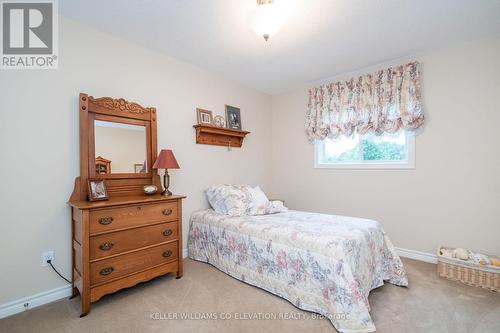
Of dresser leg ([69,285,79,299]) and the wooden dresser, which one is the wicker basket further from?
dresser leg ([69,285,79,299])

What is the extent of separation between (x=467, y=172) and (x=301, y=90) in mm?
2369

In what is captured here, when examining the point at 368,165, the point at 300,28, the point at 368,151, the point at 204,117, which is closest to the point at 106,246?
the point at 204,117

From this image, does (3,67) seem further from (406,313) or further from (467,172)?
(467,172)

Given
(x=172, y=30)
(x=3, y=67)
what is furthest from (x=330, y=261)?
(x=3, y=67)

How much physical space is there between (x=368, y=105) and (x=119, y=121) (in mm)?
2945

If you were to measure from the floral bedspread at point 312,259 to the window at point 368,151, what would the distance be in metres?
1.16

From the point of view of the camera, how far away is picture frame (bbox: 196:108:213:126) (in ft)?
9.98

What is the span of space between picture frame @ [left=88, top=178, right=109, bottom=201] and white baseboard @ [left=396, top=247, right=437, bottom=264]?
334cm

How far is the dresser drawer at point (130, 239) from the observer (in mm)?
1785

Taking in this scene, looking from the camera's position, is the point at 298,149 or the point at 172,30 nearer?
the point at 172,30

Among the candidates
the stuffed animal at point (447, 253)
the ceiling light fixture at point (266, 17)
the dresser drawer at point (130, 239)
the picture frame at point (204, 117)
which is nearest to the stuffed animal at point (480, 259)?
the stuffed animal at point (447, 253)

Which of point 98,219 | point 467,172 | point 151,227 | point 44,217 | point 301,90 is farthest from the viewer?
point 301,90

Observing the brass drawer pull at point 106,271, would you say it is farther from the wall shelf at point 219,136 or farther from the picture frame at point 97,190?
the wall shelf at point 219,136

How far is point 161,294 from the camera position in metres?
2.02
